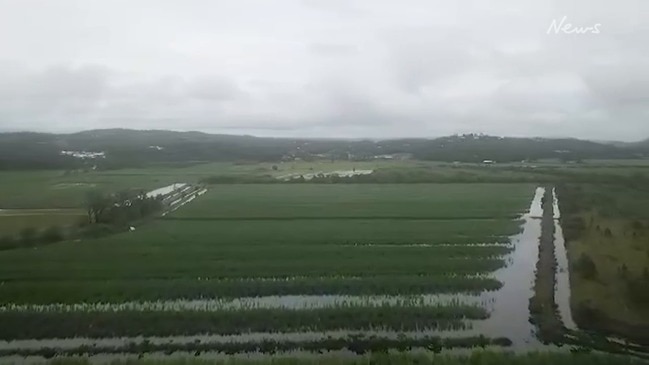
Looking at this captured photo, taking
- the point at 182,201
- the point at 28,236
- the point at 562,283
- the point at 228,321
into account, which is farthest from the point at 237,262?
the point at 182,201

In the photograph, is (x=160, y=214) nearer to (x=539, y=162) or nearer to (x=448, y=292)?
(x=448, y=292)

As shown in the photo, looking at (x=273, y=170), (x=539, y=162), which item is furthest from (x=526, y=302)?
(x=539, y=162)

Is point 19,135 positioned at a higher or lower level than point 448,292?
higher

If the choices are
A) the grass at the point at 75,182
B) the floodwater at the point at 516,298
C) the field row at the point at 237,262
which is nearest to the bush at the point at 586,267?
the floodwater at the point at 516,298

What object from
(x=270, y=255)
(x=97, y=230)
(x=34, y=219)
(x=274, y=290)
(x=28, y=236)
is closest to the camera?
(x=274, y=290)

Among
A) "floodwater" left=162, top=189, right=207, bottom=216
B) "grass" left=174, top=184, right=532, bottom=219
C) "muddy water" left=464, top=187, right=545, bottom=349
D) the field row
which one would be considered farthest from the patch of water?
"floodwater" left=162, top=189, right=207, bottom=216

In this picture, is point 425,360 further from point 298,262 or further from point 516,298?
point 298,262
